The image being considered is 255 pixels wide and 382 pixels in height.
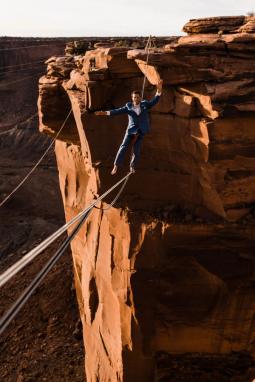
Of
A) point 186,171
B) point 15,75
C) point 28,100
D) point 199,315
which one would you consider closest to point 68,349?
point 199,315

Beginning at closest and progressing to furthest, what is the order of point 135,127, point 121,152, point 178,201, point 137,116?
1. point 137,116
2. point 135,127
3. point 121,152
4. point 178,201

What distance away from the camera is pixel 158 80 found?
377 inches

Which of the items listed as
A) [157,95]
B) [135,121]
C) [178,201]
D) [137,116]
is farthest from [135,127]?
[178,201]

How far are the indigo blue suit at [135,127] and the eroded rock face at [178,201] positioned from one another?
1.72 ft

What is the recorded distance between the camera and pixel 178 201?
36.5 ft

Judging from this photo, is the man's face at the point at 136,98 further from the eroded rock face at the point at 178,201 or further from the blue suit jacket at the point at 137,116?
the eroded rock face at the point at 178,201

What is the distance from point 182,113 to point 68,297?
12643mm

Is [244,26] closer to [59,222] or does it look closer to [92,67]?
[92,67]

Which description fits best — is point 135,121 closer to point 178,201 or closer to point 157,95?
point 157,95

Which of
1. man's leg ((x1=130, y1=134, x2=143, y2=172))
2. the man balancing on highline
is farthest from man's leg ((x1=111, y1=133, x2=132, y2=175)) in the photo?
man's leg ((x1=130, y1=134, x2=143, y2=172))

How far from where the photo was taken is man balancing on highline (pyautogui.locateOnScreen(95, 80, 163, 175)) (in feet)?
31.7

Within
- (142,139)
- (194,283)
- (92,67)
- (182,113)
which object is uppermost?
(92,67)

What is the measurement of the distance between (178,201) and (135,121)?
2378 mm

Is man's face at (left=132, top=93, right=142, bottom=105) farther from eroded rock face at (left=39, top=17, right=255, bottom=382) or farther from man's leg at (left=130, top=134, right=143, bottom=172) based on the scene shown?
man's leg at (left=130, top=134, right=143, bottom=172)
